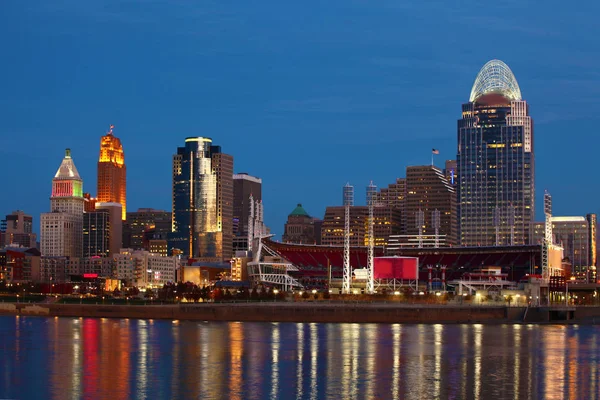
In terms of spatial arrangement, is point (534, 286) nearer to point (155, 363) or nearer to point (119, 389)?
point (155, 363)

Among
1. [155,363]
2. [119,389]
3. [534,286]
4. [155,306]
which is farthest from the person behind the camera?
[534,286]

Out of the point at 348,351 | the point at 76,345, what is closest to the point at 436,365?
the point at 348,351

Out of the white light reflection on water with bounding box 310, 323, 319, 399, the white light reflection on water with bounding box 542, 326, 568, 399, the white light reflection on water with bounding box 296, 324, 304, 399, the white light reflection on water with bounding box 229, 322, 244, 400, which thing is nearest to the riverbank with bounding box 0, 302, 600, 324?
the white light reflection on water with bounding box 296, 324, 304, 399

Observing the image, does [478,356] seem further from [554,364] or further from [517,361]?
[554,364]

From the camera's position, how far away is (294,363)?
84938mm

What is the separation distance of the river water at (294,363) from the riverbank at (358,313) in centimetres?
2239

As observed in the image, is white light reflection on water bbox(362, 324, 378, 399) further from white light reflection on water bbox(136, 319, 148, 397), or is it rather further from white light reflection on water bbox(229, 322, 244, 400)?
white light reflection on water bbox(136, 319, 148, 397)

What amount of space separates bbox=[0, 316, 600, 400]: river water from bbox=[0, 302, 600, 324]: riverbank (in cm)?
2239

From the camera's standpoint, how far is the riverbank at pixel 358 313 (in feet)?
498

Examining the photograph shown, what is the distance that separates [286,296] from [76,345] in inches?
3578

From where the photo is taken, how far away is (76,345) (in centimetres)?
10050

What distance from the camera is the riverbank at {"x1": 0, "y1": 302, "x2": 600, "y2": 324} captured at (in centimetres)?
15188

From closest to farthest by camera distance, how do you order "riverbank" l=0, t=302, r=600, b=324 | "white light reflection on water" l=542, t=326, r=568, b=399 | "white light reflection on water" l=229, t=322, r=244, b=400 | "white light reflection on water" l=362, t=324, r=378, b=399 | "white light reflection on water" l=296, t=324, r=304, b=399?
"white light reflection on water" l=229, t=322, r=244, b=400 → "white light reflection on water" l=296, t=324, r=304, b=399 → "white light reflection on water" l=362, t=324, r=378, b=399 → "white light reflection on water" l=542, t=326, r=568, b=399 → "riverbank" l=0, t=302, r=600, b=324

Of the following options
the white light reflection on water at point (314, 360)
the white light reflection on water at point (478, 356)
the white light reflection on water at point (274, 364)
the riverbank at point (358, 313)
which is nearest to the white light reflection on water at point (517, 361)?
the white light reflection on water at point (478, 356)
